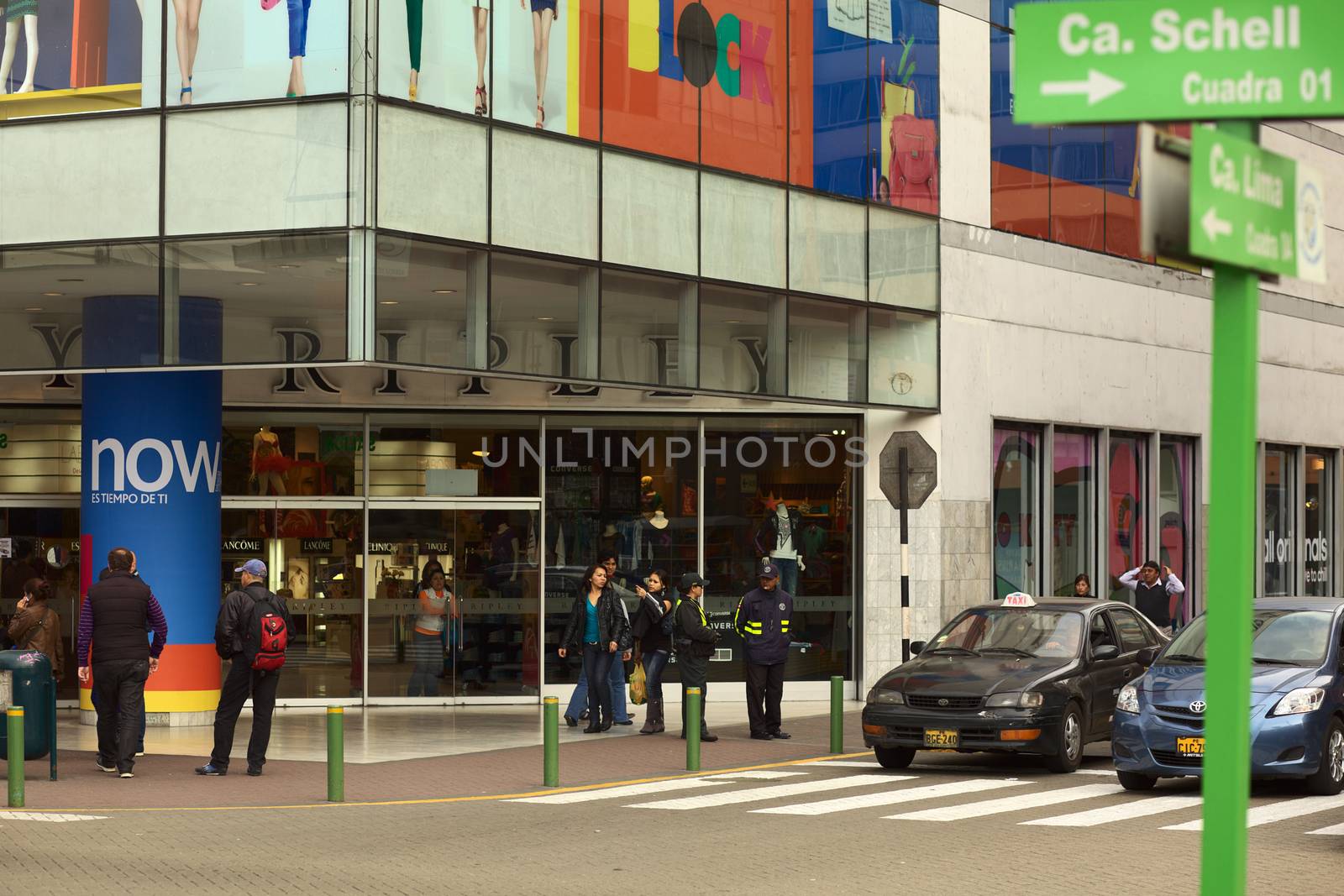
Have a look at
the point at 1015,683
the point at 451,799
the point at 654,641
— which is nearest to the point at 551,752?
the point at 451,799

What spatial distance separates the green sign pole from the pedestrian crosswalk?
8135mm

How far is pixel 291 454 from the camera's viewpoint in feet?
76.0

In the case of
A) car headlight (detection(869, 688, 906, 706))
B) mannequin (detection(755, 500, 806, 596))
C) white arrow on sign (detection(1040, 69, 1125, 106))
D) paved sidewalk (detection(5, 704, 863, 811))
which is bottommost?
paved sidewalk (detection(5, 704, 863, 811))

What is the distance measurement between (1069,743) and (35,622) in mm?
11927

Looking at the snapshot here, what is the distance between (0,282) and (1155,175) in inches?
660

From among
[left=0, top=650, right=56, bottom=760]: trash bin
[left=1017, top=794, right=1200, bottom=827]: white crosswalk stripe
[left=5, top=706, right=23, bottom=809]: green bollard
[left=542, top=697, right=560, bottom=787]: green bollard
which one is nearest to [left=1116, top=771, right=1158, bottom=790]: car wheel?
[left=1017, top=794, right=1200, bottom=827]: white crosswalk stripe

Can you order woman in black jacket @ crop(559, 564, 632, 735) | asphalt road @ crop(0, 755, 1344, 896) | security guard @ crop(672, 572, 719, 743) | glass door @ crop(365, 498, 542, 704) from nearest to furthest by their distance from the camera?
asphalt road @ crop(0, 755, 1344, 896), security guard @ crop(672, 572, 719, 743), woman in black jacket @ crop(559, 564, 632, 735), glass door @ crop(365, 498, 542, 704)

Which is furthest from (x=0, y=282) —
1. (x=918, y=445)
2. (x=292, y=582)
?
(x=918, y=445)

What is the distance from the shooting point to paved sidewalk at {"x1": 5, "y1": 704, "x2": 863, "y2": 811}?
48.9ft

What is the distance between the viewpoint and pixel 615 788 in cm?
1559

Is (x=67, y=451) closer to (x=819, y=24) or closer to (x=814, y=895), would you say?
(x=819, y=24)

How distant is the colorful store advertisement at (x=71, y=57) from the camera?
19.1 metres

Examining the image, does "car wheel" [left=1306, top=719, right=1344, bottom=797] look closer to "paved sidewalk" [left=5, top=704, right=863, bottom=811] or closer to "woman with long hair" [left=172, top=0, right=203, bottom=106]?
"paved sidewalk" [left=5, top=704, right=863, bottom=811]

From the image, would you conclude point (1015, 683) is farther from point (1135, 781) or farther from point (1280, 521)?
point (1280, 521)
